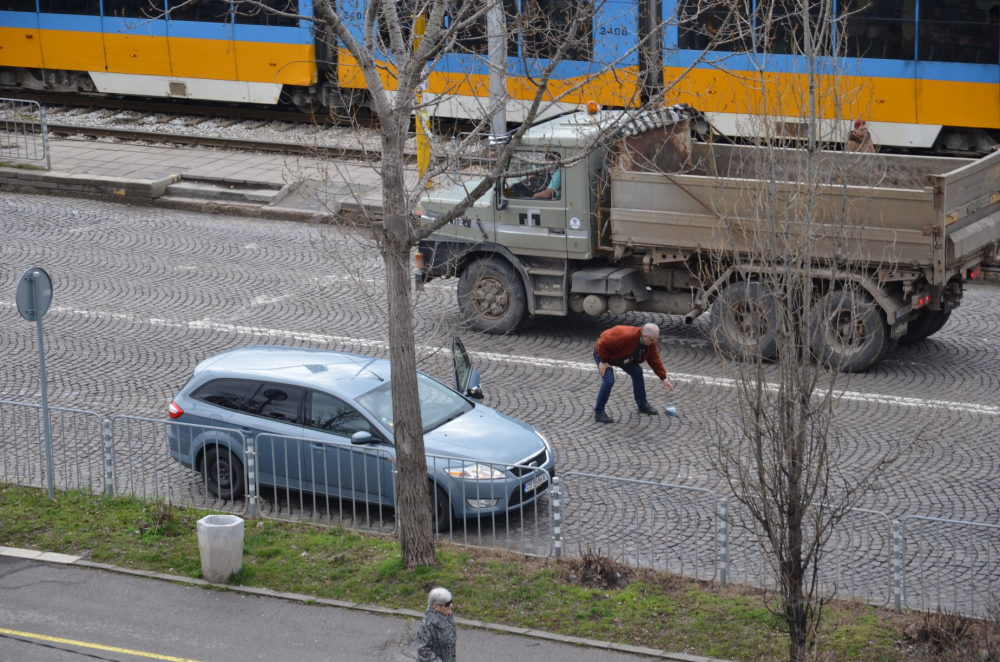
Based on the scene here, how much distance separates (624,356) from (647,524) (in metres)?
3.00

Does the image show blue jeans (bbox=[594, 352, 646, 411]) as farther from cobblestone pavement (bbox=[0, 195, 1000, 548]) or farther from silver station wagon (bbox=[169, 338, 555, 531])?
silver station wagon (bbox=[169, 338, 555, 531])

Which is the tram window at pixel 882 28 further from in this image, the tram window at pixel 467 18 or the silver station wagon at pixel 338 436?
the silver station wagon at pixel 338 436

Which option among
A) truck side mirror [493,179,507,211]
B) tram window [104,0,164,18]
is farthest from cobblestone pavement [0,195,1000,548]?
tram window [104,0,164,18]

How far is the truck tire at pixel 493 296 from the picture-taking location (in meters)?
16.0

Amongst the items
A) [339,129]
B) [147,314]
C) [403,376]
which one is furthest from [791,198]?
[339,129]

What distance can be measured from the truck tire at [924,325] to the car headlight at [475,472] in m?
6.73

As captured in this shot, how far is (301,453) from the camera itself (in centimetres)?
1094

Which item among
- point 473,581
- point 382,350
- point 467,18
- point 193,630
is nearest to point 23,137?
point 382,350

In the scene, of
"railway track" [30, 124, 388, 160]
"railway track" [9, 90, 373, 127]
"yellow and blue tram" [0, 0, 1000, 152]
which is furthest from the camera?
"railway track" [9, 90, 373, 127]

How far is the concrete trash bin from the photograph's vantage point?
31.7 ft

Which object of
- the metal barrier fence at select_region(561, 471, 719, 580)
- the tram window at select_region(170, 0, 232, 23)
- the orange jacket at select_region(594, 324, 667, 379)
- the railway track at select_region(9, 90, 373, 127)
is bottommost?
the metal barrier fence at select_region(561, 471, 719, 580)

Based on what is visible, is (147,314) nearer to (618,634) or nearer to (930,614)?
(618,634)

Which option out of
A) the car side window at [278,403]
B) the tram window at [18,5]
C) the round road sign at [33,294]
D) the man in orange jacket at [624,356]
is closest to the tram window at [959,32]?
the man in orange jacket at [624,356]

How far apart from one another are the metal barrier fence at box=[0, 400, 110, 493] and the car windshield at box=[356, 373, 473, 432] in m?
2.55
